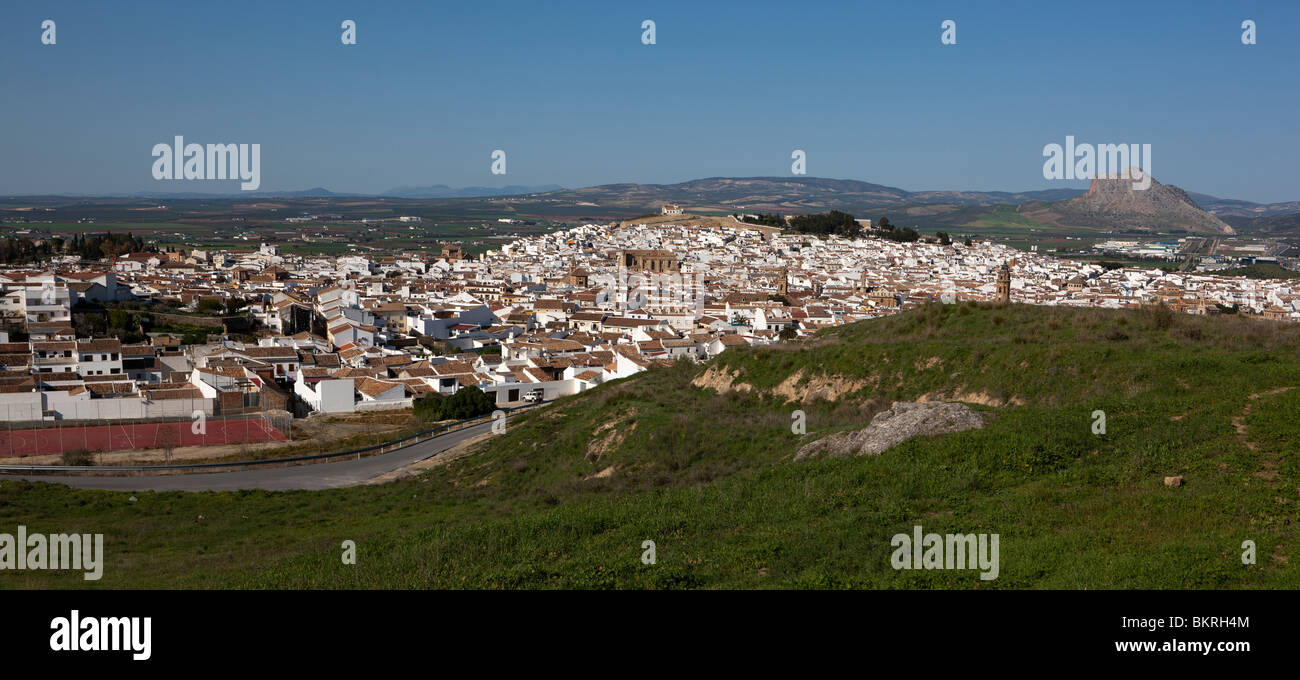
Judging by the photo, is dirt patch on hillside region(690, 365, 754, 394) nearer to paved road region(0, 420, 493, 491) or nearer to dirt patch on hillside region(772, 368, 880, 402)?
dirt patch on hillside region(772, 368, 880, 402)

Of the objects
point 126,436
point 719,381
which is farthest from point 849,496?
point 126,436

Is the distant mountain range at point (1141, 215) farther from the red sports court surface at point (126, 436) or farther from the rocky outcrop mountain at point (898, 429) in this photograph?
the rocky outcrop mountain at point (898, 429)

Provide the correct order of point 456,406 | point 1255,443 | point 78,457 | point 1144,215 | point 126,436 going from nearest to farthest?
point 1255,443 → point 78,457 → point 126,436 → point 456,406 → point 1144,215

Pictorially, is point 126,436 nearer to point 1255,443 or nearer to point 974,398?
point 974,398

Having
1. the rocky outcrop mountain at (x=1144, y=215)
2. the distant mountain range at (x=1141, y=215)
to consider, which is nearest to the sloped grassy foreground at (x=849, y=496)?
the distant mountain range at (x=1141, y=215)
